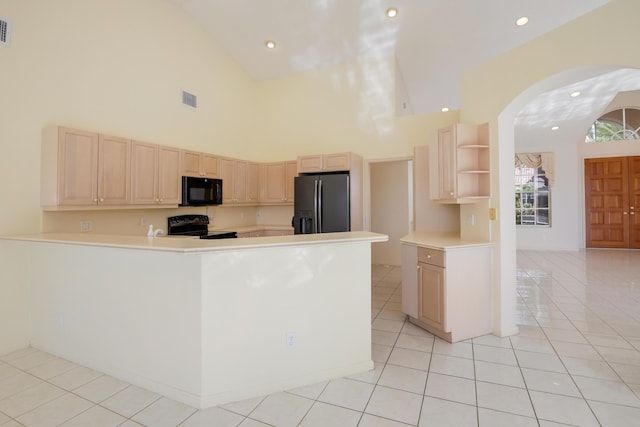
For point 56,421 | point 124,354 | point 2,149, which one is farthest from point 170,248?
point 2,149

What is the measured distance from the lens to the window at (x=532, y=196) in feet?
26.2

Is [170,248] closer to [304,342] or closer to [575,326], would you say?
[304,342]

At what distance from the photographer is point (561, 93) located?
18.8 ft

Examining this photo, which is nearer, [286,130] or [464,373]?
[464,373]

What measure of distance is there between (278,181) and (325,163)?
107cm

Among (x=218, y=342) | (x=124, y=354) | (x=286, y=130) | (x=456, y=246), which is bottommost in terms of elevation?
(x=124, y=354)

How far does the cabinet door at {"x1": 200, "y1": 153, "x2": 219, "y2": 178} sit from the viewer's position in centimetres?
450

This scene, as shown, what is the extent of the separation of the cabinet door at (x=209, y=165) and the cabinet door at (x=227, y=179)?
0.42 feet

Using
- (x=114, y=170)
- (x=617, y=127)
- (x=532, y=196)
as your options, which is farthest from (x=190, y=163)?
(x=617, y=127)

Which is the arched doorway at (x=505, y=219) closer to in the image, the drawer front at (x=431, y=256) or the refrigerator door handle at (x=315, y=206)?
the drawer front at (x=431, y=256)

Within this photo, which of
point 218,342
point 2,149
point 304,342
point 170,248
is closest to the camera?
point 170,248

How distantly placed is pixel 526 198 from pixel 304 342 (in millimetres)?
8344

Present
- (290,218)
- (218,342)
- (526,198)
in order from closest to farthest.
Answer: (218,342) < (290,218) < (526,198)

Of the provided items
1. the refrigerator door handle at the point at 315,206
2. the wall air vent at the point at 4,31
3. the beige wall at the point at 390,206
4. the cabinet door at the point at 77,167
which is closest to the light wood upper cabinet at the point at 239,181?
the refrigerator door handle at the point at 315,206
